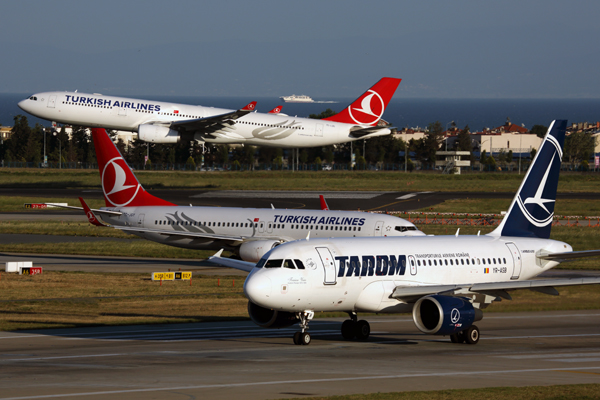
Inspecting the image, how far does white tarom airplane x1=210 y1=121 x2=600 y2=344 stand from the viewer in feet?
87.5

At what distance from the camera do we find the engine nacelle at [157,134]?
87.4 metres

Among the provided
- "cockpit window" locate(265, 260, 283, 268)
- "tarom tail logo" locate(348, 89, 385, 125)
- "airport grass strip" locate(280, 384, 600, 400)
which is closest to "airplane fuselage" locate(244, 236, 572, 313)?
"cockpit window" locate(265, 260, 283, 268)

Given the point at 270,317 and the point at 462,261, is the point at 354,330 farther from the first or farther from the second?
the point at 462,261

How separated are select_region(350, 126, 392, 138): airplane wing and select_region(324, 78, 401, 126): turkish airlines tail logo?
2.28 meters

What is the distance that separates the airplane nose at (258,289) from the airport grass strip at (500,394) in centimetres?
621

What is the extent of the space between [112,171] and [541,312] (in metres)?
33.1

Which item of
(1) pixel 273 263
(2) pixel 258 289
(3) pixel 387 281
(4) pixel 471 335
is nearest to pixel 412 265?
(3) pixel 387 281

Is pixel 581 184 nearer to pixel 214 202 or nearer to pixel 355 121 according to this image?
pixel 355 121

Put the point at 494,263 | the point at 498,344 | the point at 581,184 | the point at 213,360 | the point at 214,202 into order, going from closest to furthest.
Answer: the point at 213,360 < the point at 498,344 < the point at 494,263 < the point at 214,202 < the point at 581,184

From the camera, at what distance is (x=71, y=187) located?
365 feet

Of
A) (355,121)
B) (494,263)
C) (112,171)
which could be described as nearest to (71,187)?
(355,121)

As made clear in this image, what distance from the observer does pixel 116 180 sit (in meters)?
58.6

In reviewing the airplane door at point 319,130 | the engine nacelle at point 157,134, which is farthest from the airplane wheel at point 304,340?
the airplane door at point 319,130

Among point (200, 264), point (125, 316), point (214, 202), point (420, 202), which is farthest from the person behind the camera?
point (420, 202)
